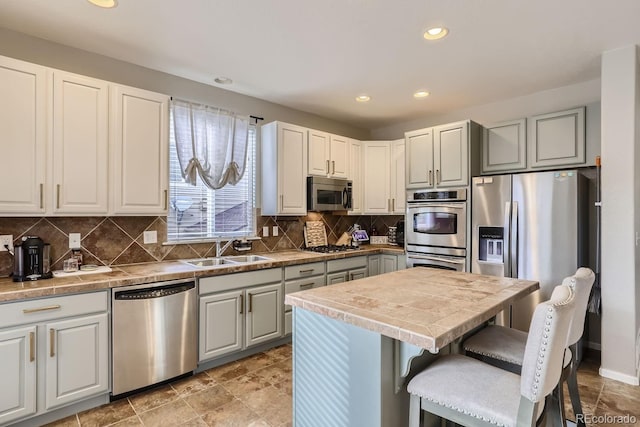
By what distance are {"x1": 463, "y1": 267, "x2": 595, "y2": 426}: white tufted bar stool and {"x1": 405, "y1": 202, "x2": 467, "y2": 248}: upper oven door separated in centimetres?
175

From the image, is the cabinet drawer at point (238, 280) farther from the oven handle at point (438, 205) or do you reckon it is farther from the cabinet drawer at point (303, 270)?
the oven handle at point (438, 205)

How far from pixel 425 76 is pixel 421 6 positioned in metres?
1.15

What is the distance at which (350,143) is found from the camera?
4.50 m

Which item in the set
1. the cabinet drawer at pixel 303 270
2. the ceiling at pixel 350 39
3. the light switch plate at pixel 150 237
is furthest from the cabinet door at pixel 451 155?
the light switch plate at pixel 150 237

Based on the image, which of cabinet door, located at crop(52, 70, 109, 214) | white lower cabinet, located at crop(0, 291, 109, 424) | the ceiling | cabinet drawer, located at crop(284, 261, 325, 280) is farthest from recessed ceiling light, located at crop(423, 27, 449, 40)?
white lower cabinet, located at crop(0, 291, 109, 424)

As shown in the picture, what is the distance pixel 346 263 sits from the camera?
3.94 meters

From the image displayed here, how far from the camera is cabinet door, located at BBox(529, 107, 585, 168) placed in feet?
10.7

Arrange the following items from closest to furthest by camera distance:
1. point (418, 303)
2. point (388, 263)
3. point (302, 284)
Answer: point (418, 303)
point (302, 284)
point (388, 263)

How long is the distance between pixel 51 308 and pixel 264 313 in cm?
163

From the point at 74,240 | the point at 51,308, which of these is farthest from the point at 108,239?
the point at 51,308

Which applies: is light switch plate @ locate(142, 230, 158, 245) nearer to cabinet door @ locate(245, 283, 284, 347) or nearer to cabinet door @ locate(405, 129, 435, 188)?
cabinet door @ locate(245, 283, 284, 347)

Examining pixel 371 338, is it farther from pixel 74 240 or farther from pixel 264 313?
pixel 74 240

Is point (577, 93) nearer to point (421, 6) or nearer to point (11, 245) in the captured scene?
point (421, 6)

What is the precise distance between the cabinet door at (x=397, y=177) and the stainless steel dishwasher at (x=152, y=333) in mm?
2837
